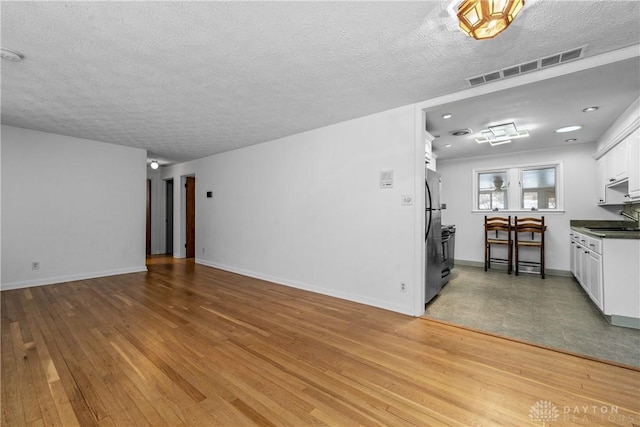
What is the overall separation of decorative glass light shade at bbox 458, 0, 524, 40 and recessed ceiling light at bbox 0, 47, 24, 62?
3.27 meters

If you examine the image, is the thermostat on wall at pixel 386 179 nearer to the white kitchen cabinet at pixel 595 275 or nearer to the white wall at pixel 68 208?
the white kitchen cabinet at pixel 595 275

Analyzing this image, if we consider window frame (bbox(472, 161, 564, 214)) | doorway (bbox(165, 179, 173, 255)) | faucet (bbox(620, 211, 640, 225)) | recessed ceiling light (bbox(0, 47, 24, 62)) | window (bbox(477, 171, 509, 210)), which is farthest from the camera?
doorway (bbox(165, 179, 173, 255))

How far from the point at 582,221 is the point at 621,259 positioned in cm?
263

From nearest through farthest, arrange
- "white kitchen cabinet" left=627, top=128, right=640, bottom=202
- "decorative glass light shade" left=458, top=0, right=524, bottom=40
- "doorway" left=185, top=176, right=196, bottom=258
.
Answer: "decorative glass light shade" left=458, top=0, right=524, bottom=40, "white kitchen cabinet" left=627, top=128, right=640, bottom=202, "doorway" left=185, top=176, right=196, bottom=258

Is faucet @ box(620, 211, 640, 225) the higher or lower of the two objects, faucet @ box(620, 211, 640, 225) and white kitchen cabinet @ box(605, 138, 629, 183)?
the lower

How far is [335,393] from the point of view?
5.79 feet

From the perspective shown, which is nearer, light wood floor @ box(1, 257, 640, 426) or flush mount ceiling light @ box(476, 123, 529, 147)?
light wood floor @ box(1, 257, 640, 426)

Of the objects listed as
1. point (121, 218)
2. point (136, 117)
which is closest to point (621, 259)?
point (136, 117)

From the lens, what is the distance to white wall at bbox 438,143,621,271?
4965mm

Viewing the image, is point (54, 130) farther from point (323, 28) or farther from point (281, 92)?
point (323, 28)

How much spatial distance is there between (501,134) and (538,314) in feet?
8.37

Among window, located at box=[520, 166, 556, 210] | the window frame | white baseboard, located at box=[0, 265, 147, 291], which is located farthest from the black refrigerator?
white baseboard, located at box=[0, 265, 147, 291]

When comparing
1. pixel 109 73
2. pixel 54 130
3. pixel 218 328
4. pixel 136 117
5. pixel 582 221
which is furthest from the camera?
pixel 582 221

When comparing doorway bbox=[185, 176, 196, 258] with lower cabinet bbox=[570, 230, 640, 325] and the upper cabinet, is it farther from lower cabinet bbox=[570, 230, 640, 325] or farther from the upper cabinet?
the upper cabinet
